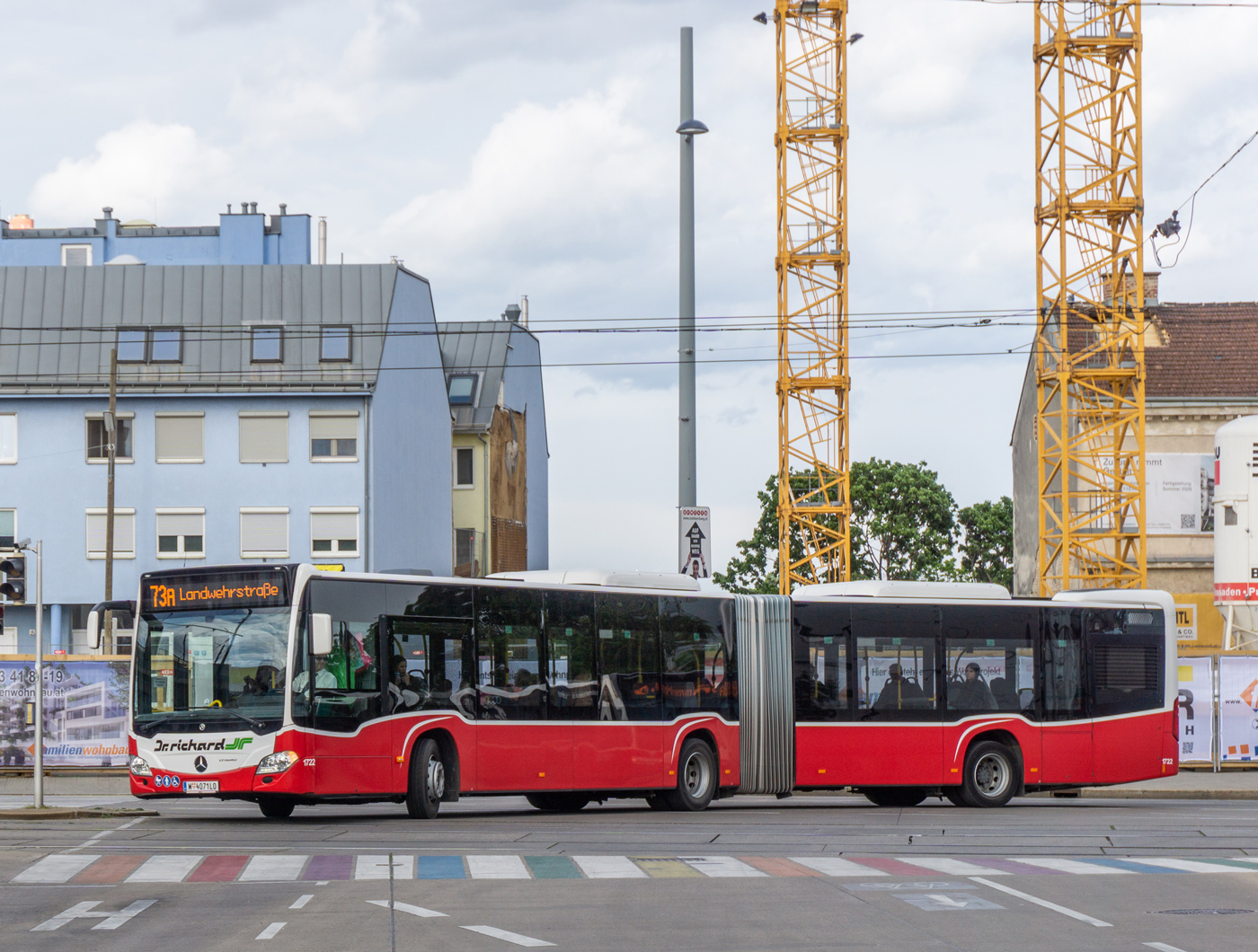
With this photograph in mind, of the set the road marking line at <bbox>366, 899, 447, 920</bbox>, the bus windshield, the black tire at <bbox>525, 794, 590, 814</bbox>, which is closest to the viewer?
the road marking line at <bbox>366, 899, 447, 920</bbox>

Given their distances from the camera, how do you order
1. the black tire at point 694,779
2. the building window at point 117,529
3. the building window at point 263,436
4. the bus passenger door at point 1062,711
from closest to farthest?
1. the black tire at point 694,779
2. the bus passenger door at point 1062,711
3. the building window at point 117,529
4. the building window at point 263,436

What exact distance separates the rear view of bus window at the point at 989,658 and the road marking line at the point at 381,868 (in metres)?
9.70

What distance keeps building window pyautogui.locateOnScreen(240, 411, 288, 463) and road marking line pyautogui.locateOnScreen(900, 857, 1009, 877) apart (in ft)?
126

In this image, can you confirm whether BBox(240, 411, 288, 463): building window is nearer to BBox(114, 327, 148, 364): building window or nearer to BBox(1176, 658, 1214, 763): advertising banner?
BBox(114, 327, 148, 364): building window

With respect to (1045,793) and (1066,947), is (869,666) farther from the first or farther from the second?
(1066,947)

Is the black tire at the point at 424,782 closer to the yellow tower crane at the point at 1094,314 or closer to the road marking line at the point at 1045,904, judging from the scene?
the road marking line at the point at 1045,904

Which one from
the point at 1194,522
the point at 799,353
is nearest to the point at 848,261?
the point at 799,353

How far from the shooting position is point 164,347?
51.7 metres

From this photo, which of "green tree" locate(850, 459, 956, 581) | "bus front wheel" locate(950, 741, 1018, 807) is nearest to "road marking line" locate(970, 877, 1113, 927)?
"bus front wheel" locate(950, 741, 1018, 807)

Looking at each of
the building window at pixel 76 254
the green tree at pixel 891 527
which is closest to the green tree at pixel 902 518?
the green tree at pixel 891 527

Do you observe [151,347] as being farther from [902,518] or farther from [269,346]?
[902,518]

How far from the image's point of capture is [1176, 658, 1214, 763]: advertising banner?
96.2ft

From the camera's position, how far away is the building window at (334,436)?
51781 mm

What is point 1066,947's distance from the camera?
10.0m
